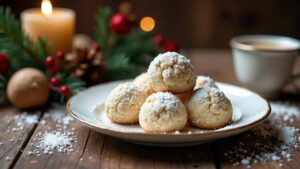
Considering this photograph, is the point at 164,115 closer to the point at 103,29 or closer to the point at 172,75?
the point at 172,75

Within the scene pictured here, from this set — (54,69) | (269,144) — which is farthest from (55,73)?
(269,144)

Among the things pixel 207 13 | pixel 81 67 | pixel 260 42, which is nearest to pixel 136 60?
pixel 81 67

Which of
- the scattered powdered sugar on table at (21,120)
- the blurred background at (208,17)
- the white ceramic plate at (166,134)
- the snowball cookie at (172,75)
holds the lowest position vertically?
the blurred background at (208,17)

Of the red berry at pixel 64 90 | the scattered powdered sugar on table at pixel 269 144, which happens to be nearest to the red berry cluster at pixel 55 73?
the red berry at pixel 64 90

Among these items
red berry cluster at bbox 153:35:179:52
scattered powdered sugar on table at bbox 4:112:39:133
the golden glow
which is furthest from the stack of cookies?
the golden glow

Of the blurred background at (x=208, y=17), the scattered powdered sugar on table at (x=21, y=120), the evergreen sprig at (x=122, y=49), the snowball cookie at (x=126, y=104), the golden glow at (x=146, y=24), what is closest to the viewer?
the snowball cookie at (x=126, y=104)

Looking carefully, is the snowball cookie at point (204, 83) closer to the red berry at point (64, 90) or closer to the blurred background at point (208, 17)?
the red berry at point (64, 90)
